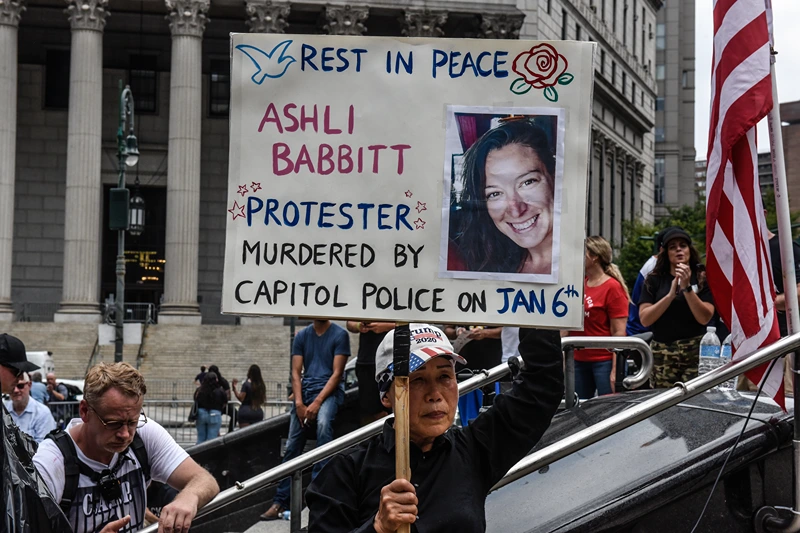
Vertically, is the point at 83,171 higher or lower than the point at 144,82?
lower

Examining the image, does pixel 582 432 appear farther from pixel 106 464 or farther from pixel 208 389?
pixel 208 389

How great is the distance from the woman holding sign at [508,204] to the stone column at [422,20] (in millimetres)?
42872

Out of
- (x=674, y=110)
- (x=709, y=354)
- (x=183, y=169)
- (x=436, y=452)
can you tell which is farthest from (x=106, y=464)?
(x=674, y=110)

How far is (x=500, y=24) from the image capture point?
47.6m

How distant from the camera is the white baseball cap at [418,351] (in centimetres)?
375

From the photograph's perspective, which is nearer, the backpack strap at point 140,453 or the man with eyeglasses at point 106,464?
the man with eyeglasses at point 106,464

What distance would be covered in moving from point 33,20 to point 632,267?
32.1 m

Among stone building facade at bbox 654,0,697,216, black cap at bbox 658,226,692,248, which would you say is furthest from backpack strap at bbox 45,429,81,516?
stone building facade at bbox 654,0,697,216

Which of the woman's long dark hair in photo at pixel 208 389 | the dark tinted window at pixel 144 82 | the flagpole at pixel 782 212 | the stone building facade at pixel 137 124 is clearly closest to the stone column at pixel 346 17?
the stone building facade at pixel 137 124

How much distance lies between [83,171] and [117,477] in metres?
40.3

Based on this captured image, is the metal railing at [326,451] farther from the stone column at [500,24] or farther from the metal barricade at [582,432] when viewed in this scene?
the stone column at [500,24]

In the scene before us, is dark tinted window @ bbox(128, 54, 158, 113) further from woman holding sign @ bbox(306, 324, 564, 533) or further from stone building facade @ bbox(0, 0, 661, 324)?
woman holding sign @ bbox(306, 324, 564, 533)

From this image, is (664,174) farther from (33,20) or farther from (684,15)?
(33,20)

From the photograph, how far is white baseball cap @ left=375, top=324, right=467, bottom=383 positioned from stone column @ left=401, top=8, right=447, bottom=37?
4316cm
